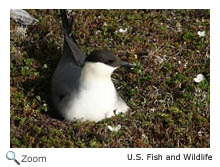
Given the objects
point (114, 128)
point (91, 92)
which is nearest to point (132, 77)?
point (91, 92)

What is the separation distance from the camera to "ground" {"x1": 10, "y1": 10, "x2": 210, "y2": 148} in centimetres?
624

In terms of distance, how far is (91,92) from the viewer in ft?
20.8

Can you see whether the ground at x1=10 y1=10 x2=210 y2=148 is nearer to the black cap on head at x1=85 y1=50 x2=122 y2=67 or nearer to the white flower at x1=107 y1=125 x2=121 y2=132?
the white flower at x1=107 y1=125 x2=121 y2=132

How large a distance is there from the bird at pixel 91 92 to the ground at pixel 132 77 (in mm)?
130

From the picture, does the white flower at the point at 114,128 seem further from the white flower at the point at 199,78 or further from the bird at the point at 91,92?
the white flower at the point at 199,78

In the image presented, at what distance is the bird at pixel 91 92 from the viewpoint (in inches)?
248

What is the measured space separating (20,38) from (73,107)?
2.07 metres

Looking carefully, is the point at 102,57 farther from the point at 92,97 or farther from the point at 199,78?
the point at 199,78

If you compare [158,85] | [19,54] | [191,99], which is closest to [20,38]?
[19,54]

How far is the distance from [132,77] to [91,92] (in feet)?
3.57

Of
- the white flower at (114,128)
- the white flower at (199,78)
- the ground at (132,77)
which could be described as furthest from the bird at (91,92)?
the white flower at (199,78)

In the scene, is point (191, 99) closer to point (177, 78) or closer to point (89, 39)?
point (177, 78)

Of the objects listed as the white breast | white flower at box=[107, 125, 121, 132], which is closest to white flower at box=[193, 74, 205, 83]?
the white breast

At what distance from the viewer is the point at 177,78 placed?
7.26 metres
